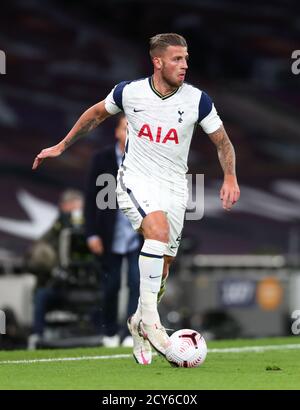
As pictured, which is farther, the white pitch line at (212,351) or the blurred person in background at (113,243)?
the blurred person in background at (113,243)

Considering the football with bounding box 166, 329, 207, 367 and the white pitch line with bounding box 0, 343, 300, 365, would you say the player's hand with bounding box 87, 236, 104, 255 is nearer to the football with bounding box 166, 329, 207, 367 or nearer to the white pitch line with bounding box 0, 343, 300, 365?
the white pitch line with bounding box 0, 343, 300, 365

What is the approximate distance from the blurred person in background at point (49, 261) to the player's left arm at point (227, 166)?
23.2ft

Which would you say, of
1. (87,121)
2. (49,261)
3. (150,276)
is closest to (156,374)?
(150,276)

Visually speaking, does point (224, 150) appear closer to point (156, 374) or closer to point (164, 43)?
point (164, 43)

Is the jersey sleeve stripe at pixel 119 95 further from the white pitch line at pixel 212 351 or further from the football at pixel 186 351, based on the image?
the white pitch line at pixel 212 351

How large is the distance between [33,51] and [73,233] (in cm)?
651

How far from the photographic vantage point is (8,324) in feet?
52.2

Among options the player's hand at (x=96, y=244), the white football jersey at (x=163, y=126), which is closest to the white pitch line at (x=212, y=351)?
the white football jersey at (x=163, y=126)

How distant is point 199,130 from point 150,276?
14048 millimetres

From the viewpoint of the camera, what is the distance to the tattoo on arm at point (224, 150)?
804 centimetres

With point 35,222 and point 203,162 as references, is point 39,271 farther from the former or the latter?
point 203,162

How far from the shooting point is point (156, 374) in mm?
7234

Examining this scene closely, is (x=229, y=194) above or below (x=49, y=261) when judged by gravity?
above
